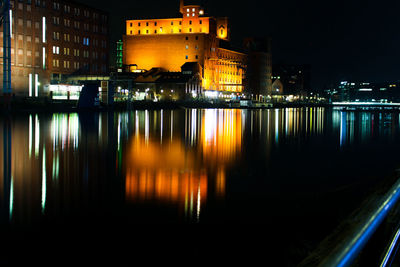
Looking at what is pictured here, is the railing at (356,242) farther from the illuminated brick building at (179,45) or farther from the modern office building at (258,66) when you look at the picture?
the modern office building at (258,66)

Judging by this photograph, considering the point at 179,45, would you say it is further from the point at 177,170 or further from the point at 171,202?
the point at 171,202

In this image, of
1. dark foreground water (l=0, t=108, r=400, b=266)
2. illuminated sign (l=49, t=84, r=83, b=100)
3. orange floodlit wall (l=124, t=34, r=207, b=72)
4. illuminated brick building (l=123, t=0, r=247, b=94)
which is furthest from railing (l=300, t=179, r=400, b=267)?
orange floodlit wall (l=124, t=34, r=207, b=72)

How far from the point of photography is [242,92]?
534 ft

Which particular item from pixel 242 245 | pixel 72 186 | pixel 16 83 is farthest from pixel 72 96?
pixel 242 245

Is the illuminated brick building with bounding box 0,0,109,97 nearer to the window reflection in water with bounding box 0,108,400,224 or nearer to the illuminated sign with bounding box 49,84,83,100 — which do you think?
the illuminated sign with bounding box 49,84,83,100

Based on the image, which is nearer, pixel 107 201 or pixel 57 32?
pixel 107 201

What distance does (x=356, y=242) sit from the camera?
2740 mm

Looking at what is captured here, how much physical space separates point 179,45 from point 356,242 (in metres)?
142

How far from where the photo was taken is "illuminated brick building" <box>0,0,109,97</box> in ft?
260

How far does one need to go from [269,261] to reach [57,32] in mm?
98830

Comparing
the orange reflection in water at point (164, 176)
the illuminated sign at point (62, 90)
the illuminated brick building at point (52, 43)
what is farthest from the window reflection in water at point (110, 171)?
the illuminated sign at point (62, 90)

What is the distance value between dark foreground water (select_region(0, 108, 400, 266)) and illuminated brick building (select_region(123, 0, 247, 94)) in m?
120

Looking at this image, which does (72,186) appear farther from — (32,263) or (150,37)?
(150,37)

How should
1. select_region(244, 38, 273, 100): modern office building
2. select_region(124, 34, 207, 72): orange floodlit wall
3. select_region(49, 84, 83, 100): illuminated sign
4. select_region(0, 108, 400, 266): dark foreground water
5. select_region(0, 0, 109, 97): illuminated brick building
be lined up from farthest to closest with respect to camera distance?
1. select_region(244, 38, 273, 100): modern office building
2. select_region(124, 34, 207, 72): orange floodlit wall
3. select_region(49, 84, 83, 100): illuminated sign
4. select_region(0, 0, 109, 97): illuminated brick building
5. select_region(0, 108, 400, 266): dark foreground water
